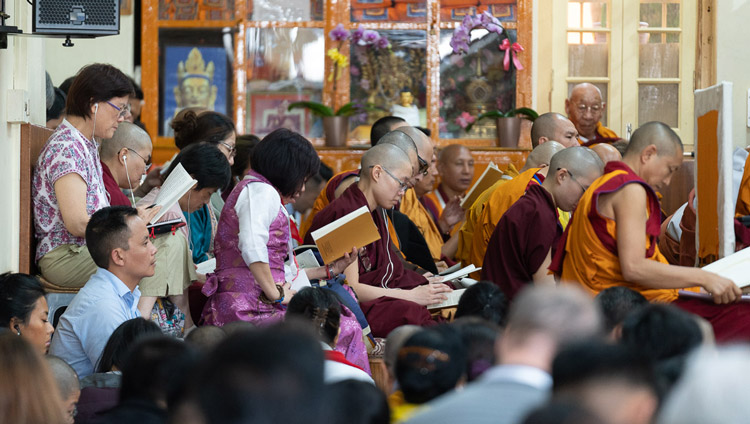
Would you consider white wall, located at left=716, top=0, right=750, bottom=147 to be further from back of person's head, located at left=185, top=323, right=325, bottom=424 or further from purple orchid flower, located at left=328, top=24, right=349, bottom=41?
back of person's head, located at left=185, top=323, right=325, bottom=424

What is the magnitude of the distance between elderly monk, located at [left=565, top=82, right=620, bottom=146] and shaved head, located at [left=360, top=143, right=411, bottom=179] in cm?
277

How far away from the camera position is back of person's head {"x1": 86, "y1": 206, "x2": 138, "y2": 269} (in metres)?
3.50

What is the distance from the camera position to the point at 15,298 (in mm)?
3268

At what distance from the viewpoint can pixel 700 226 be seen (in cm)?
454

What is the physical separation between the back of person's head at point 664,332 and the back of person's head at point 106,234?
183 cm

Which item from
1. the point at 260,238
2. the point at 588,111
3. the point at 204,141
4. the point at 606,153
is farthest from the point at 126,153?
the point at 588,111

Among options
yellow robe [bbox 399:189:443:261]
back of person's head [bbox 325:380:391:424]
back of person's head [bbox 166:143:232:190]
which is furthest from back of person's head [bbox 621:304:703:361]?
yellow robe [bbox 399:189:443:261]

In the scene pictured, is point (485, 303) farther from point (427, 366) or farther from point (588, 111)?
point (588, 111)

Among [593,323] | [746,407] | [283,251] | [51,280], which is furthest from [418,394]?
[51,280]

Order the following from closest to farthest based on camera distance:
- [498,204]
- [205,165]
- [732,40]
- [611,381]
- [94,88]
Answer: [611,381]
[94,88]
[205,165]
[498,204]
[732,40]

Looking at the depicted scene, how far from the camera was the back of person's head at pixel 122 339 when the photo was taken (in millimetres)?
2877

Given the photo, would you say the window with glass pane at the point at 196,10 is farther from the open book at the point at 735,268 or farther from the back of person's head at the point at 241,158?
the open book at the point at 735,268

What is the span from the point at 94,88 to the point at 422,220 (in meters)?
2.74

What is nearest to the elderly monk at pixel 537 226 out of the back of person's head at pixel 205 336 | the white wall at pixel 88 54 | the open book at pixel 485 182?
the open book at pixel 485 182
